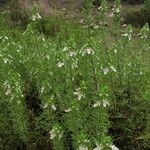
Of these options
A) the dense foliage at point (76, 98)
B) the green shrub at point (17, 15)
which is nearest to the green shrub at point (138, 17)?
the green shrub at point (17, 15)

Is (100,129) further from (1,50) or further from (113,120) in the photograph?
(1,50)

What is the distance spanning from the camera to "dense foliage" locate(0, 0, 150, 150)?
4727 mm

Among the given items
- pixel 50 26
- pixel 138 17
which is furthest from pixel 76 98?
pixel 138 17

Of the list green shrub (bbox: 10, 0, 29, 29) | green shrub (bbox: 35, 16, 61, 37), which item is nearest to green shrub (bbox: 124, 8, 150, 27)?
green shrub (bbox: 35, 16, 61, 37)

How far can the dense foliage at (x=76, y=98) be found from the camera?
473cm

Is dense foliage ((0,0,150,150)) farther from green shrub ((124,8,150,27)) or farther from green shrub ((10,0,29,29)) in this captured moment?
green shrub ((124,8,150,27))

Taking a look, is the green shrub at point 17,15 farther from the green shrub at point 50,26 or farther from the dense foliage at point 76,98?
the dense foliage at point 76,98

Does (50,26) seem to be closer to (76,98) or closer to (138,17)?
(138,17)

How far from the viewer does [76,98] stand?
4.95 meters

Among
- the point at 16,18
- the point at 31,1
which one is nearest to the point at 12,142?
the point at 16,18

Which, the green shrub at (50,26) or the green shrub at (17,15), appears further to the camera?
the green shrub at (17,15)

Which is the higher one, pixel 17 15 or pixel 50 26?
pixel 50 26

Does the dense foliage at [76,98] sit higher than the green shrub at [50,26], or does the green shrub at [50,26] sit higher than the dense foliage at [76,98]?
the dense foliage at [76,98]

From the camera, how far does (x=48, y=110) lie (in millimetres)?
4965
